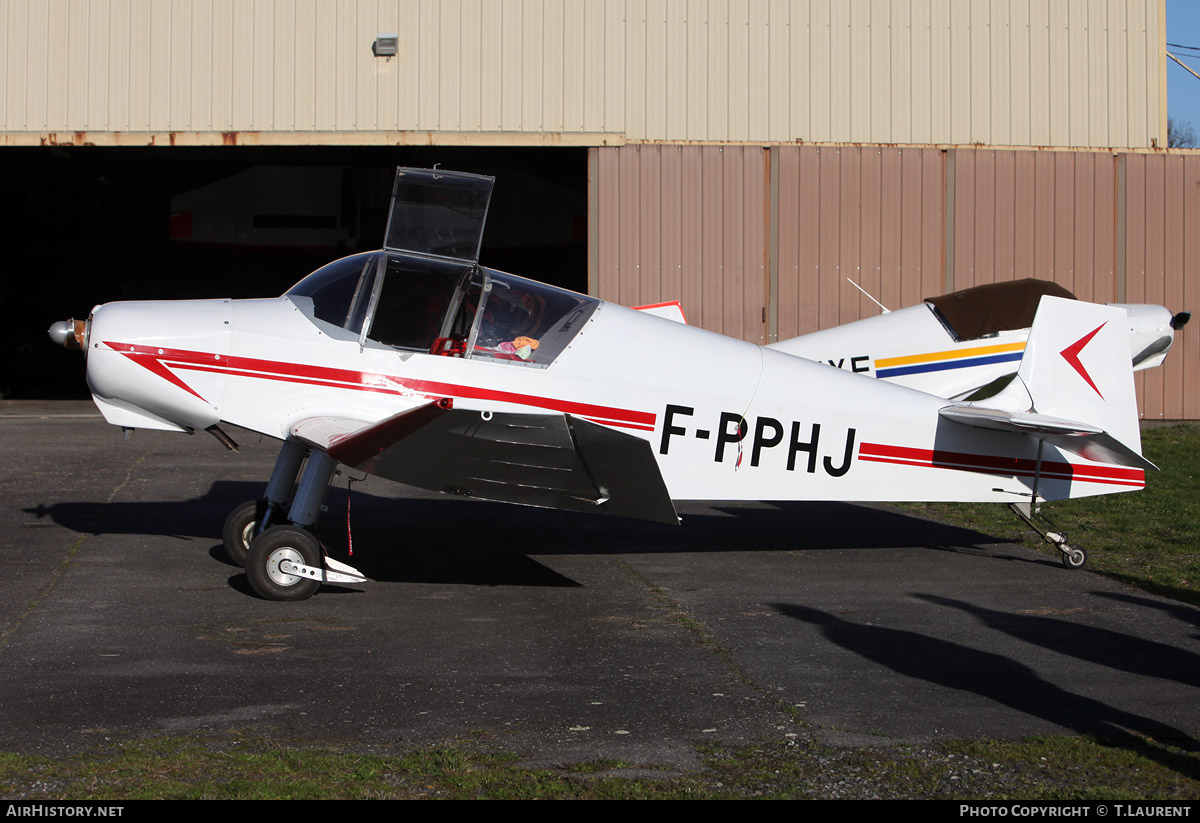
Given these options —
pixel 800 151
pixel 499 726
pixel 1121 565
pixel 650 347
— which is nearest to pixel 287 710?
pixel 499 726

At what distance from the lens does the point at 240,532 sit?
7465mm

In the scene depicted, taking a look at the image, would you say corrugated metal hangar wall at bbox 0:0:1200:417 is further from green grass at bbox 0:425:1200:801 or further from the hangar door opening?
green grass at bbox 0:425:1200:801

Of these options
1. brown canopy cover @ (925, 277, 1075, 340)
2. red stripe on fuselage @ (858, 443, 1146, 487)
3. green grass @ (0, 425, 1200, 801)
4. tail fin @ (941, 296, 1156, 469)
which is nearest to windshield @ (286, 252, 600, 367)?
red stripe on fuselage @ (858, 443, 1146, 487)

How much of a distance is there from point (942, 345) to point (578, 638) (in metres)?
5.65

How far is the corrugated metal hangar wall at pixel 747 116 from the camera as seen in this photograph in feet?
51.9

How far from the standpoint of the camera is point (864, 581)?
24.5ft

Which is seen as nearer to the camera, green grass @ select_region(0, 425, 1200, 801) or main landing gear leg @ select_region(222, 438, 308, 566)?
green grass @ select_region(0, 425, 1200, 801)

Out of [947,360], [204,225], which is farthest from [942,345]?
[204,225]

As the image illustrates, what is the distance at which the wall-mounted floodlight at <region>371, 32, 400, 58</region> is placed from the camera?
51.5 feet

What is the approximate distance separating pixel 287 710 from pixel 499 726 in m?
0.93

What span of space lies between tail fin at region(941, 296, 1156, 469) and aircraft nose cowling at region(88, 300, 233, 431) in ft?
→ 16.5

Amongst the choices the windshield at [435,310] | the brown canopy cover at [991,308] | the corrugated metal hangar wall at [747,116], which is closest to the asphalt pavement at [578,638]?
the windshield at [435,310]

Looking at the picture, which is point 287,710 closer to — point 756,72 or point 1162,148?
point 756,72

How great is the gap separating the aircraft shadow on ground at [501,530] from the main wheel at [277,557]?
0.92 meters
